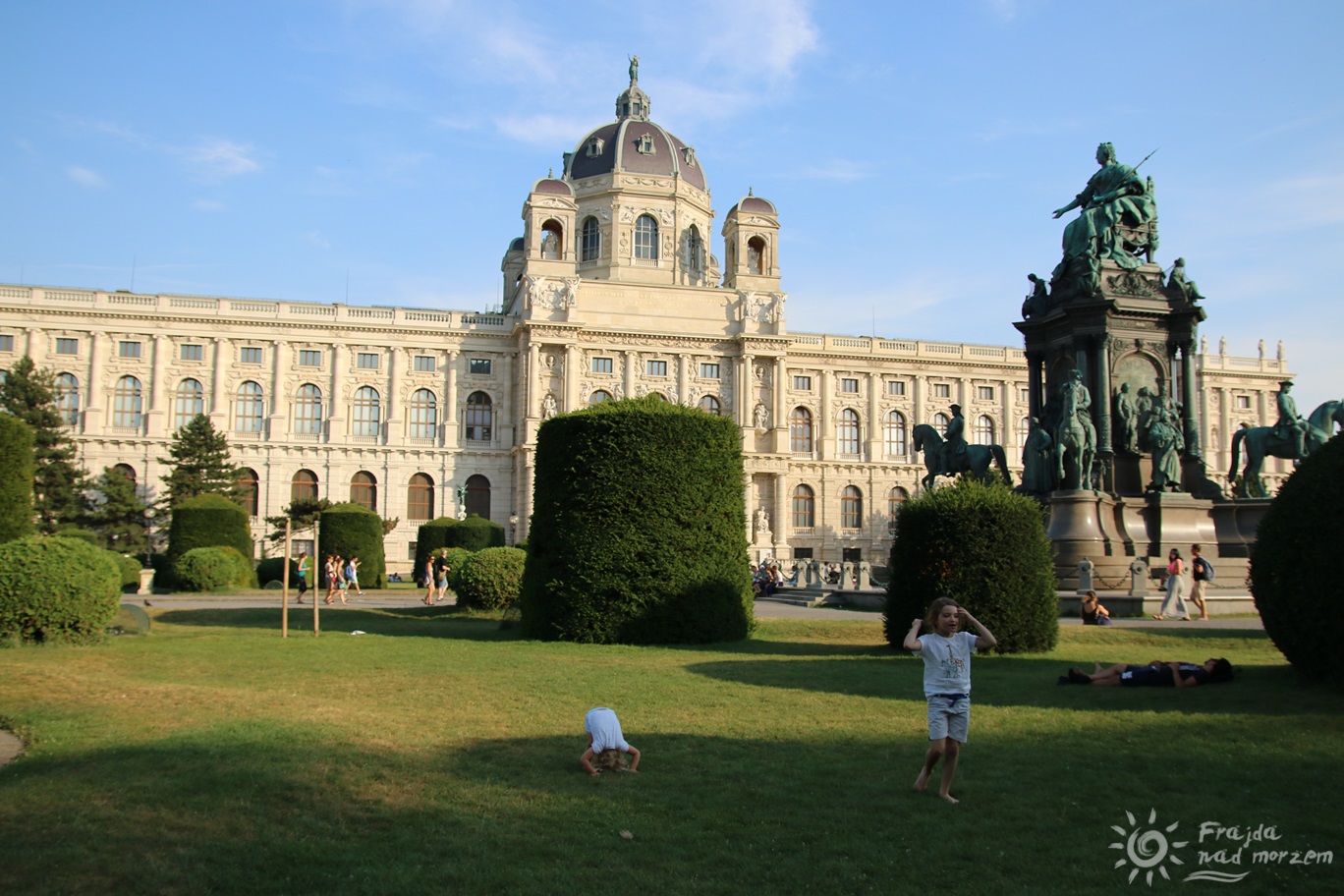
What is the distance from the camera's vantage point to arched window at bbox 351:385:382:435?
6619 cm

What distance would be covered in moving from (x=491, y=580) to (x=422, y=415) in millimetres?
45316

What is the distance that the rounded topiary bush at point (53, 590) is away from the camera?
579 inches

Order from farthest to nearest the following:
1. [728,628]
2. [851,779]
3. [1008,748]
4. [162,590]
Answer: [162,590]
[728,628]
[1008,748]
[851,779]

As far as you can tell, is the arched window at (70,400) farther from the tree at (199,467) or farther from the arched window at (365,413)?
the arched window at (365,413)

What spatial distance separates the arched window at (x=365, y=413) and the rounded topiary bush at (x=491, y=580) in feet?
145

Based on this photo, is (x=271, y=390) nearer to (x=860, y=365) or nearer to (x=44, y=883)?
(x=860, y=365)

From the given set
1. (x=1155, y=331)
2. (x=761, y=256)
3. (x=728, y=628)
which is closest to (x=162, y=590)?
(x=728, y=628)

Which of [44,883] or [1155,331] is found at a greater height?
[1155,331]

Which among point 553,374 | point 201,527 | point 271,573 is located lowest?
point 271,573

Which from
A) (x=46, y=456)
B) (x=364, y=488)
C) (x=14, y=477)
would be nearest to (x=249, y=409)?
(x=364, y=488)

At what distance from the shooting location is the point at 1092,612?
58.2ft

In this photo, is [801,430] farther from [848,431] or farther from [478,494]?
[478,494]

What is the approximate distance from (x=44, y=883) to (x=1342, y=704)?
31.3 feet

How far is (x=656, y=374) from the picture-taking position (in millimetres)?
67938
